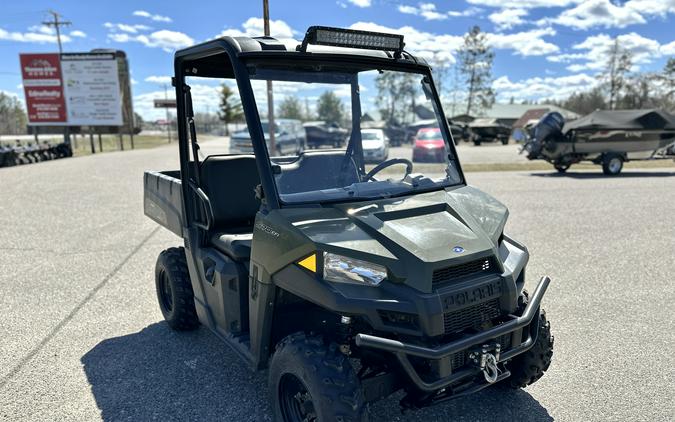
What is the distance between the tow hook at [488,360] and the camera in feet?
7.61

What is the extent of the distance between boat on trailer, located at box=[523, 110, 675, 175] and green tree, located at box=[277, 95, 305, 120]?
15.1 metres

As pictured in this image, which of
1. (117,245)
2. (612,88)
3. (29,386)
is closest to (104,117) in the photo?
(117,245)

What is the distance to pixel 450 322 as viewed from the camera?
2.29 metres

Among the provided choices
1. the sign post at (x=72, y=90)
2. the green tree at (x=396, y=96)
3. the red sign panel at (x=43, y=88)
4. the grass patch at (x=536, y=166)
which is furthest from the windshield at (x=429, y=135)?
the red sign panel at (x=43, y=88)

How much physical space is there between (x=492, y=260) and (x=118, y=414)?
2.53 meters

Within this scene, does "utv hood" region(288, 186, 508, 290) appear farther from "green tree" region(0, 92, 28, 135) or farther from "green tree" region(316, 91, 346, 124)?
"green tree" region(0, 92, 28, 135)

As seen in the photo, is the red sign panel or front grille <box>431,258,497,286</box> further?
the red sign panel

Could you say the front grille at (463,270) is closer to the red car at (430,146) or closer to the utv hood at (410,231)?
the utv hood at (410,231)

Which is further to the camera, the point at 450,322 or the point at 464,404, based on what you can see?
the point at 464,404

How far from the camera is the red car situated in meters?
3.25

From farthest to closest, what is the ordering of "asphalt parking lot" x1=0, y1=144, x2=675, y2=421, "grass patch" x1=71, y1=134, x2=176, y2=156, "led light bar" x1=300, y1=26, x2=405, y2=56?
"grass patch" x1=71, y1=134, x2=176, y2=156 < "asphalt parking lot" x1=0, y1=144, x2=675, y2=421 < "led light bar" x1=300, y1=26, x2=405, y2=56

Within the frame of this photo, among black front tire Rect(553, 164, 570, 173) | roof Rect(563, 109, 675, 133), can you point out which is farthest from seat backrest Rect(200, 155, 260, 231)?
black front tire Rect(553, 164, 570, 173)

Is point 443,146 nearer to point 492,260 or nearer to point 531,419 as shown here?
point 492,260

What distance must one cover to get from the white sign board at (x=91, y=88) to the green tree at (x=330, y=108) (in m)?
28.7
